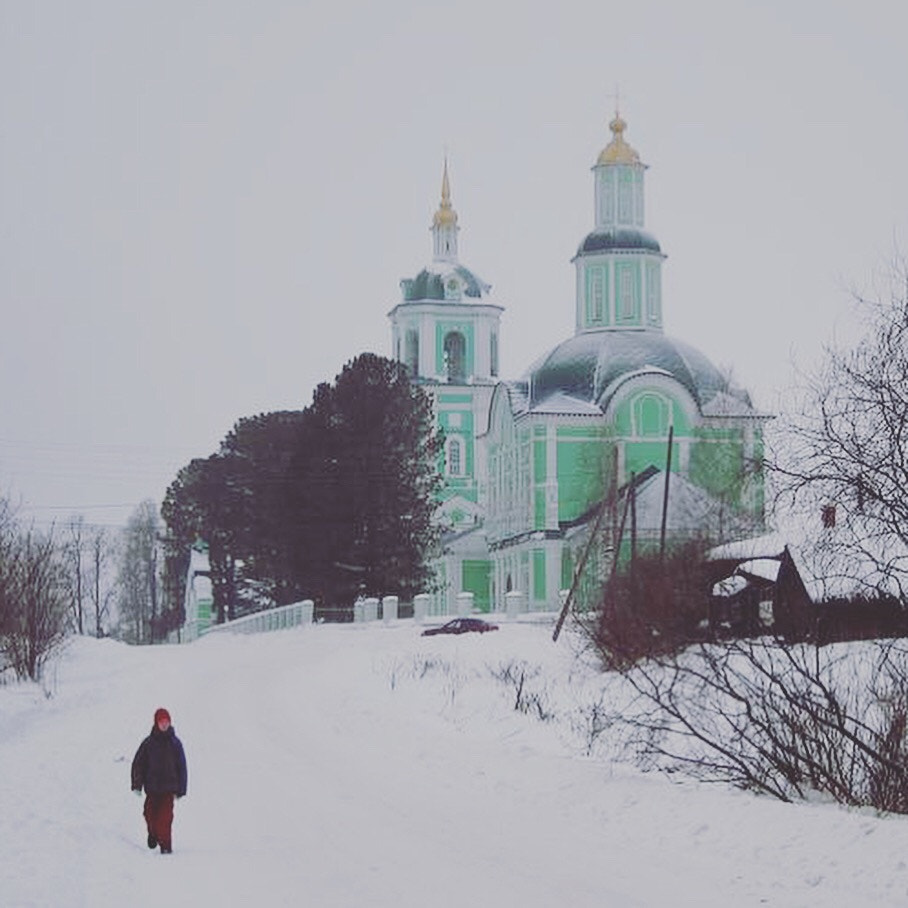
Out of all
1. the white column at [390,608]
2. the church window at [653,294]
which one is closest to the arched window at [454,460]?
the church window at [653,294]

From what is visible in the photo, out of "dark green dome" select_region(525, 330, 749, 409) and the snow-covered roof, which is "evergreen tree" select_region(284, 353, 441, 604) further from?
"dark green dome" select_region(525, 330, 749, 409)

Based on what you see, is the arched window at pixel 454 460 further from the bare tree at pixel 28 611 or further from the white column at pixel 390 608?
the bare tree at pixel 28 611

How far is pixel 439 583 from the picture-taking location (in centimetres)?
A: 7019

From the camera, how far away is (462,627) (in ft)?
167

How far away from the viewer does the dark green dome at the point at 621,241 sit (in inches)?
2886

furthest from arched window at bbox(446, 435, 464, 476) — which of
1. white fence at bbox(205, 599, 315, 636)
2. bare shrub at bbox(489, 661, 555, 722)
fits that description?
bare shrub at bbox(489, 661, 555, 722)

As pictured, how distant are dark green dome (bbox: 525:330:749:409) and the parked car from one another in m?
18.0

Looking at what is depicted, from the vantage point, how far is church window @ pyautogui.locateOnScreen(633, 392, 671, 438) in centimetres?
6769

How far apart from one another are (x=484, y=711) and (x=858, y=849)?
12895 millimetres

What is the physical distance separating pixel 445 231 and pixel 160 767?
264ft

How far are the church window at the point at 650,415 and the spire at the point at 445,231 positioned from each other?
83.9 ft

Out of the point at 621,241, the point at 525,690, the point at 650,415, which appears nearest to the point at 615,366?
the point at 650,415

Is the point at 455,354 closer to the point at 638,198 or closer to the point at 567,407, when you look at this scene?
the point at 638,198

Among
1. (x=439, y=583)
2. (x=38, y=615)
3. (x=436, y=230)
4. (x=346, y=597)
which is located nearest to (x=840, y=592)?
(x=38, y=615)
